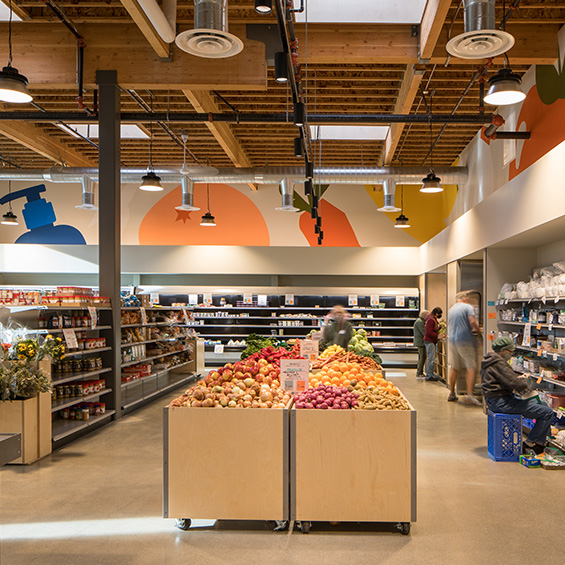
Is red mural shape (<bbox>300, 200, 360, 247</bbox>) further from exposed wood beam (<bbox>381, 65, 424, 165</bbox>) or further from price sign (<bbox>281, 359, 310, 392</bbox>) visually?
price sign (<bbox>281, 359, 310, 392</bbox>)

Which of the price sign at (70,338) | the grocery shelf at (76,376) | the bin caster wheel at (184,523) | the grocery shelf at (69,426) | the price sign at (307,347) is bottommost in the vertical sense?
the bin caster wheel at (184,523)

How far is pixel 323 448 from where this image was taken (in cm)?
391

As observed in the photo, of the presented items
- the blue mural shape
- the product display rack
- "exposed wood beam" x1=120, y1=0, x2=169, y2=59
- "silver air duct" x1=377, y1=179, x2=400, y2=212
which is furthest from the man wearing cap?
the blue mural shape

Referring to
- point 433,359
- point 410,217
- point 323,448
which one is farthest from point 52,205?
point 323,448

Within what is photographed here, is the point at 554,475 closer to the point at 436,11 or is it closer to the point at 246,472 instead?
the point at 246,472

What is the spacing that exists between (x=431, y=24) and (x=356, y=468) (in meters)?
4.50

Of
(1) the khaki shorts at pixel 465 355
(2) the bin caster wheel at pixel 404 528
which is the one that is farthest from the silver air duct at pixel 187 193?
(2) the bin caster wheel at pixel 404 528

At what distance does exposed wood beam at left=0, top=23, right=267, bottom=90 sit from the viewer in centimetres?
737

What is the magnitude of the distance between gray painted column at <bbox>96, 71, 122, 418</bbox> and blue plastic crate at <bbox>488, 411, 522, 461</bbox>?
4.84 m

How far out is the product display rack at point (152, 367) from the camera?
28.3 ft

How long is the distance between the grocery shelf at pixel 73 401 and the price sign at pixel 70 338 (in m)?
0.64

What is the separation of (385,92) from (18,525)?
25.5ft

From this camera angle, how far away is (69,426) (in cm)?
659

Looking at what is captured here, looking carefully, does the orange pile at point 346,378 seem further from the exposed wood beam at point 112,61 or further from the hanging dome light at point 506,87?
the exposed wood beam at point 112,61
